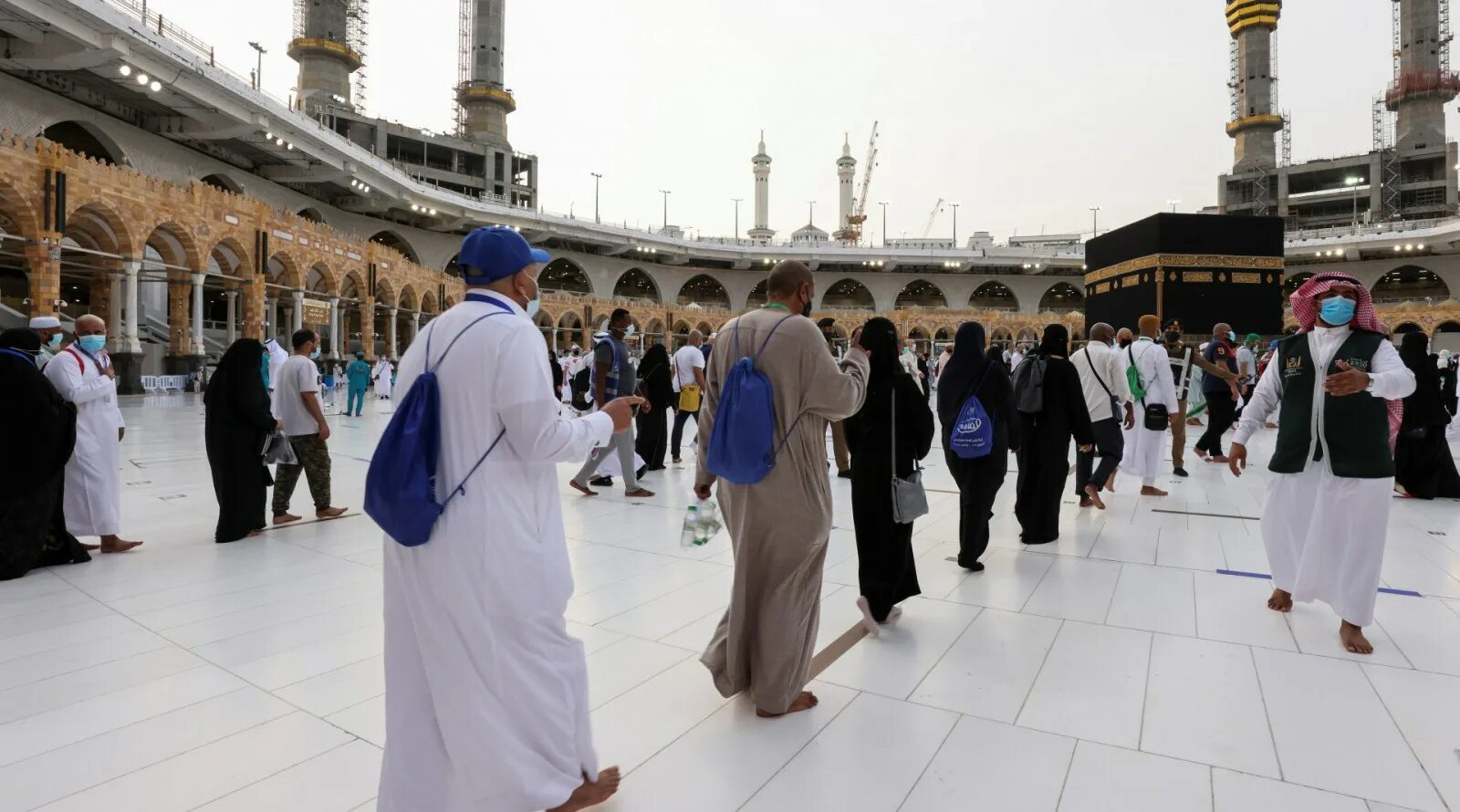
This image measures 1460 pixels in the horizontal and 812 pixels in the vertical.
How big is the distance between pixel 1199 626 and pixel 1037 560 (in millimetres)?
959

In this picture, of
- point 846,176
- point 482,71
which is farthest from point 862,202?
point 482,71

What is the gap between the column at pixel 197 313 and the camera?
1534 cm

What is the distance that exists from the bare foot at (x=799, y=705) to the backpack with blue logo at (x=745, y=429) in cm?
63

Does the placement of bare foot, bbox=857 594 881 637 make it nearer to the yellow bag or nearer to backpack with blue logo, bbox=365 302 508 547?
backpack with blue logo, bbox=365 302 508 547

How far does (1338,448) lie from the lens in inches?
97.9

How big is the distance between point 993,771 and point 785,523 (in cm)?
77

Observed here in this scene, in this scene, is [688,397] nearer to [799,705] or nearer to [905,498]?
[905,498]

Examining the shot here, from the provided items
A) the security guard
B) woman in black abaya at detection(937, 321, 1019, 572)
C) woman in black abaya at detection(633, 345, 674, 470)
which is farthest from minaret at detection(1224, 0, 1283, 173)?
woman in black abaya at detection(937, 321, 1019, 572)

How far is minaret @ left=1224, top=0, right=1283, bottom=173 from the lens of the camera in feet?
152

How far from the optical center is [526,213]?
33062mm

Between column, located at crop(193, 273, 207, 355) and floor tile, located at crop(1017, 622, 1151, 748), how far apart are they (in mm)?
18050

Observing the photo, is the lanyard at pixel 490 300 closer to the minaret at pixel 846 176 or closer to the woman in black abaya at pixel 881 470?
the woman in black abaya at pixel 881 470

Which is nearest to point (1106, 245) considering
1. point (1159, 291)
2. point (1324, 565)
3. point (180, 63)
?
point (1159, 291)

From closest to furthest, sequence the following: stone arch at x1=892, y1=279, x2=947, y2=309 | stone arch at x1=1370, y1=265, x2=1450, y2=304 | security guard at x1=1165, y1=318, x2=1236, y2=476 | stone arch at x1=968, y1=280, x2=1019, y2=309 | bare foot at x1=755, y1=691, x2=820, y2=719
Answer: bare foot at x1=755, y1=691, x2=820, y2=719, security guard at x1=1165, y1=318, x2=1236, y2=476, stone arch at x1=1370, y1=265, x2=1450, y2=304, stone arch at x1=892, y1=279, x2=947, y2=309, stone arch at x1=968, y1=280, x2=1019, y2=309
